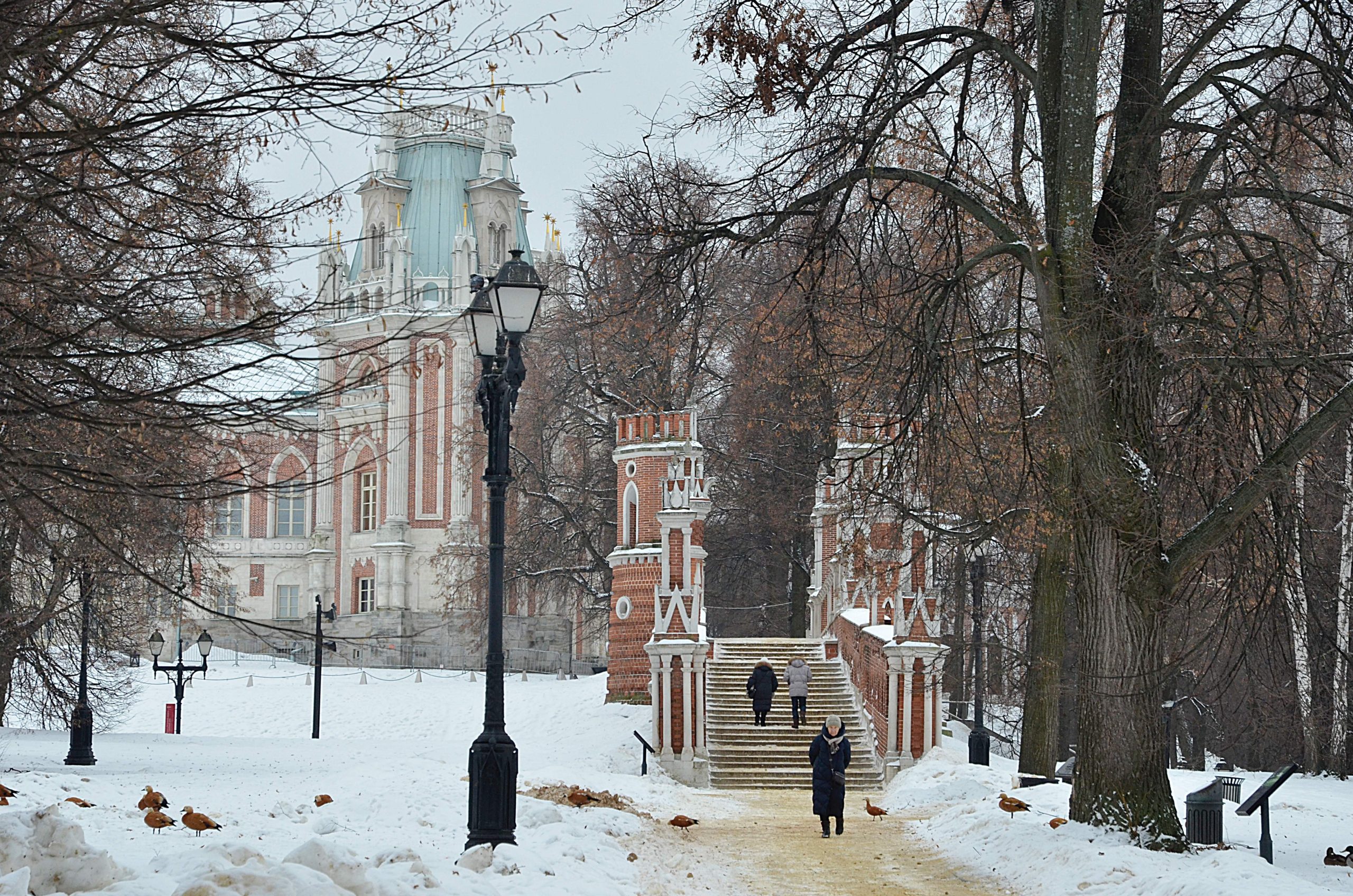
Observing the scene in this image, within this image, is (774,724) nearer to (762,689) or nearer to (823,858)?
(762,689)

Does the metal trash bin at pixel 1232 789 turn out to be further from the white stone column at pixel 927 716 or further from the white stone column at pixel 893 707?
the white stone column at pixel 893 707

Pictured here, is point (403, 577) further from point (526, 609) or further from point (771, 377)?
point (771, 377)

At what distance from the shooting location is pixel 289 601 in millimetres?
66562

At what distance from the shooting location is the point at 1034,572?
2111cm

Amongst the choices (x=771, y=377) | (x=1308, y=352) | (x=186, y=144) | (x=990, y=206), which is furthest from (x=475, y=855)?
(x=771, y=377)

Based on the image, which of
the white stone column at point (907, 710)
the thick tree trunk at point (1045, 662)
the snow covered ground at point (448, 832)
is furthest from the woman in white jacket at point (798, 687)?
the thick tree trunk at point (1045, 662)

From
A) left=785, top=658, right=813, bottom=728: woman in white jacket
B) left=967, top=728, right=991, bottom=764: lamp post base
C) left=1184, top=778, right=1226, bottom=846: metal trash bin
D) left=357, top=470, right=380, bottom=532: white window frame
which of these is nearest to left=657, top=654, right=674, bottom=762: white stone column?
left=785, top=658, right=813, bottom=728: woman in white jacket

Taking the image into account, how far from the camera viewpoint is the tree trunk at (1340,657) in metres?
19.9

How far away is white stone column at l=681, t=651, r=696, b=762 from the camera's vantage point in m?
24.3

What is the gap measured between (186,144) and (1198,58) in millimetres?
10019

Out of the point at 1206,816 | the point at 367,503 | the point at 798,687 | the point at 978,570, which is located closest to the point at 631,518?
the point at 798,687

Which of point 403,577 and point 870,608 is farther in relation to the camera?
point 403,577

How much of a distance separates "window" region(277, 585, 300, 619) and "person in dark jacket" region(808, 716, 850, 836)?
174 feet

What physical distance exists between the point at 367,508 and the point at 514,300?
54.9m
